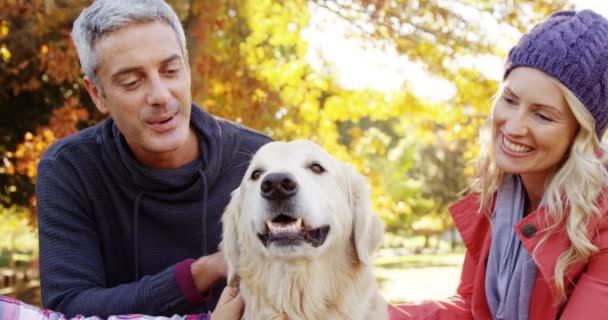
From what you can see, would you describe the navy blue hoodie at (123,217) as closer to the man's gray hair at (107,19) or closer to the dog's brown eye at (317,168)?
the man's gray hair at (107,19)

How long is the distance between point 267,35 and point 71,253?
4.08 metres

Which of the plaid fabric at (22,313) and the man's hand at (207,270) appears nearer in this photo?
the plaid fabric at (22,313)

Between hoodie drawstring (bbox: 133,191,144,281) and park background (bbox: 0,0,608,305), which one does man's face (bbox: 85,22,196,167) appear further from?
park background (bbox: 0,0,608,305)

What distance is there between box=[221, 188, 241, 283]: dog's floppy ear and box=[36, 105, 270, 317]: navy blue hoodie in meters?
0.24

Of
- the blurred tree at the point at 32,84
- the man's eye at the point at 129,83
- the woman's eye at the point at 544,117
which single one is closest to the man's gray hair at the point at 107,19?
the man's eye at the point at 129,83

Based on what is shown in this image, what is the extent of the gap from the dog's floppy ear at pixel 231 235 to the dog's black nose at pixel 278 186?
398mm

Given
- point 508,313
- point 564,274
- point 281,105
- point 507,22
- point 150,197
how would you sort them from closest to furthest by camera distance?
point 564,274, point 508,313, point 150,197, point 507,22, point 281,105

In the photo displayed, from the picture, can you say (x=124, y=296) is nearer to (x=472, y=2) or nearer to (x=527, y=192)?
(x=527, y=192)

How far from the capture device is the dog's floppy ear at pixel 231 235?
262 centimetres

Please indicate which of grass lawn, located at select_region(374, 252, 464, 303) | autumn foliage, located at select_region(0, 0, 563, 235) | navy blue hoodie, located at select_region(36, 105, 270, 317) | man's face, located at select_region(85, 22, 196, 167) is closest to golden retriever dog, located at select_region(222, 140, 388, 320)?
navy blue hoodie, located at select_region(36, 105, 270, 317)

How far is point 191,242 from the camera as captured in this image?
301 centimetres

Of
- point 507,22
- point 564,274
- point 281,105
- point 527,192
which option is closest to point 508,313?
point 564,274

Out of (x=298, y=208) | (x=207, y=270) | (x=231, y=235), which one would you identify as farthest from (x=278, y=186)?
(x=207, y=270)

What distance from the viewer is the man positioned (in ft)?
8.68
